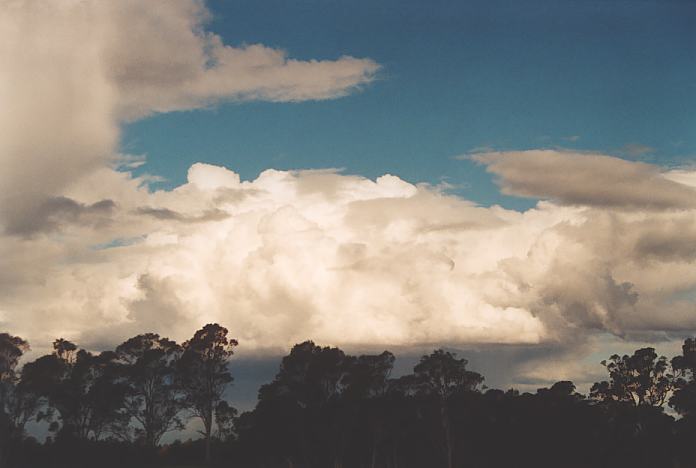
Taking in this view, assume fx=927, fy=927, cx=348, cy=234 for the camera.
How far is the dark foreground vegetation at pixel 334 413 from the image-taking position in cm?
11031

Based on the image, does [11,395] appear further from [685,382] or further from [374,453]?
[685,382]

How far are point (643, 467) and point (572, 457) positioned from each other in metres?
9.01

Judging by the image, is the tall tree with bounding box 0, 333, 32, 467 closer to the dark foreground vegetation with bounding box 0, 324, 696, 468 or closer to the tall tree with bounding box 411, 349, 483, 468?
the dark foreground vegetation with bounding box 0, 324, 696, 468

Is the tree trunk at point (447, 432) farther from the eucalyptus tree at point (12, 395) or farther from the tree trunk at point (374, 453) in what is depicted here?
the eucalyptus tree at point (12, 395)

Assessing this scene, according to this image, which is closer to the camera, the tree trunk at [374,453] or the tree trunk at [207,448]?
the tree trunk at [374,453]

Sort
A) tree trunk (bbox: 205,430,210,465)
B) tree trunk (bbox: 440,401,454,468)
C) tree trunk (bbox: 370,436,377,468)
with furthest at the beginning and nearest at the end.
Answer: tree trunk (bbox: 205,430,210,465) < tree trunk (bbox: 440,401,454,468) < tree trunk (bbox: 370,436,377,468)

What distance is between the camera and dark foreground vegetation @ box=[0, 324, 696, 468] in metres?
110

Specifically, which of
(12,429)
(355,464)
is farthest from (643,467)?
(12,429)

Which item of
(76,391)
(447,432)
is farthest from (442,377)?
(76,391)

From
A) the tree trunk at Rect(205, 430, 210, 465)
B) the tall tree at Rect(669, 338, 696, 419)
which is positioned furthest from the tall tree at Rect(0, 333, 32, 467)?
the tall tree at Rect(669, 338, 696, 419)

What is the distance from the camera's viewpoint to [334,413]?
114 m

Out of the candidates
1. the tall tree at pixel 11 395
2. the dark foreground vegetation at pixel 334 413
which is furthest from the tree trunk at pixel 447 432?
the tall tree at pixel 11 395

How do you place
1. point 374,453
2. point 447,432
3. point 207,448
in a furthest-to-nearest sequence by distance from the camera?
point 207,448
point 447,432
point 374,453

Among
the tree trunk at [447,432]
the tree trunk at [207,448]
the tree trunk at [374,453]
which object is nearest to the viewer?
the tree trunk at [374,453]
